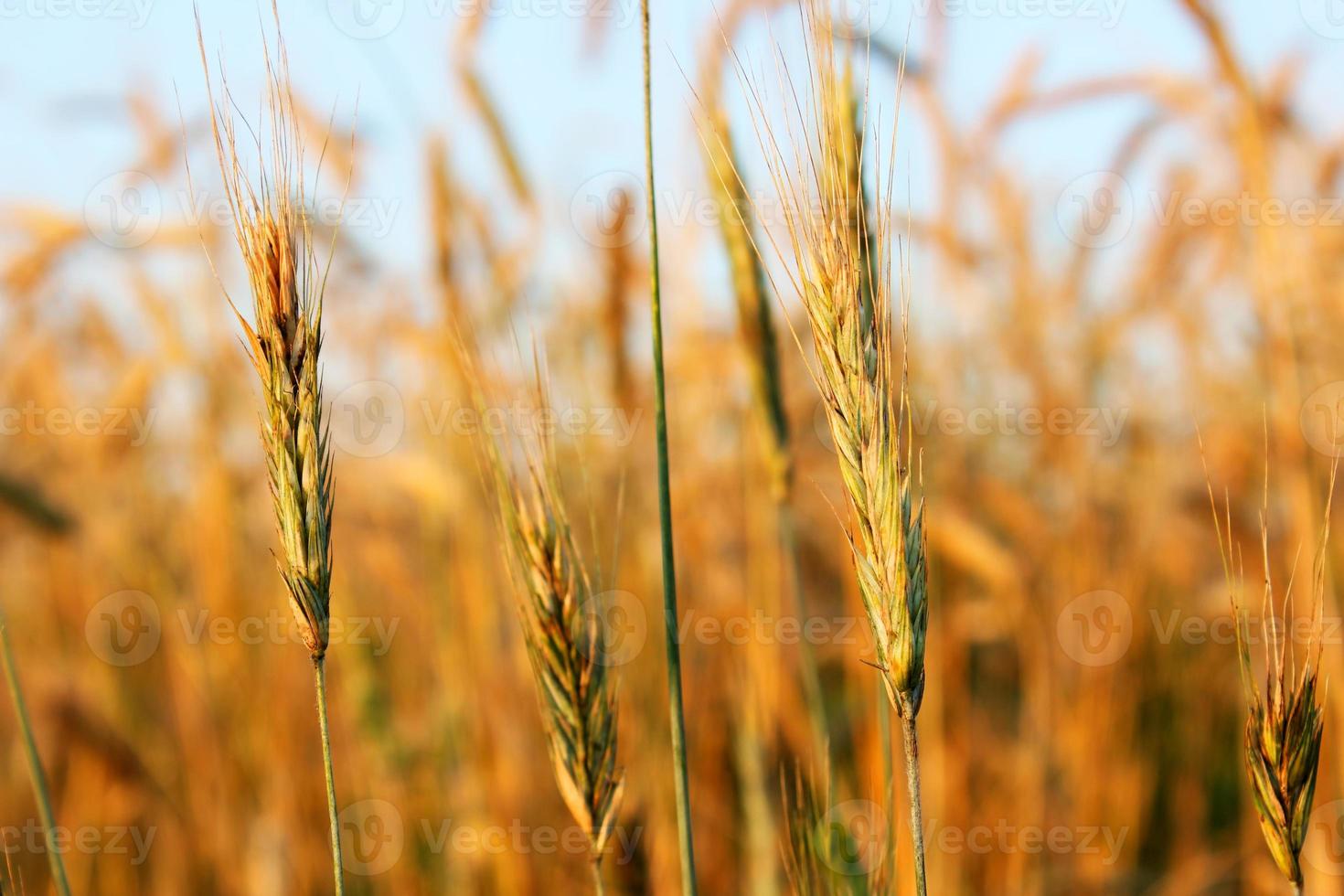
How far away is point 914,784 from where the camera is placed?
0.74 metres

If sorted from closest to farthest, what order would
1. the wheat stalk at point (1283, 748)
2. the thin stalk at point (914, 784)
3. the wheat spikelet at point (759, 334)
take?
the thin stalk at point (914, 784), the wheat stalk at point (1283, 748), the wheat spikelet at point (759, 334)

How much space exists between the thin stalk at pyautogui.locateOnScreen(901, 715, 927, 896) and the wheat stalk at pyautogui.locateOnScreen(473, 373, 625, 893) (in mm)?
284

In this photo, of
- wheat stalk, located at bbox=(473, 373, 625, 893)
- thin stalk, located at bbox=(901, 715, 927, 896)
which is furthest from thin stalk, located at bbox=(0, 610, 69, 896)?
thin stalk, located at bbox=(901, 715, 927, 896)

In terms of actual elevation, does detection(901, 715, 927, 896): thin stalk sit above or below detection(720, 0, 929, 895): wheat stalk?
below

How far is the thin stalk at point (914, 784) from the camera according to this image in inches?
28.3

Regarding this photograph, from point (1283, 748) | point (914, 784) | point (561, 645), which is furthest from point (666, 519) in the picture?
point (1283, 748)

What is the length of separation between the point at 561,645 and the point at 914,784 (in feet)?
1.16

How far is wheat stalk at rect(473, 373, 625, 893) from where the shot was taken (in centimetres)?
93

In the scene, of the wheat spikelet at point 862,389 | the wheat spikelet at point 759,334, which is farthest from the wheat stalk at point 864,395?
the wheat spikelet at point 759,334

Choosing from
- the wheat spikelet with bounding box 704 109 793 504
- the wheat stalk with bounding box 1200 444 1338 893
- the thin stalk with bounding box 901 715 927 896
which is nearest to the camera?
the thin stalk with bounding box 901 715 927 896

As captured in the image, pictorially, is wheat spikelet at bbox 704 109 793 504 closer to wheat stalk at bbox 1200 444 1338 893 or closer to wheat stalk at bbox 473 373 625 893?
wheat stalk at bbox 473 373 625 893

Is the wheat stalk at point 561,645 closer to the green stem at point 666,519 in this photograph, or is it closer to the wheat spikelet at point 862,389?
the green stem at point 666,519

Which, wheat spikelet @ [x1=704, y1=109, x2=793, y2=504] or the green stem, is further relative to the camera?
wheat spikelet @ [x1=704, y1=109, x2=793, y2=504]

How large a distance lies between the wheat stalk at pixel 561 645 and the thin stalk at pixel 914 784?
0.93ft
